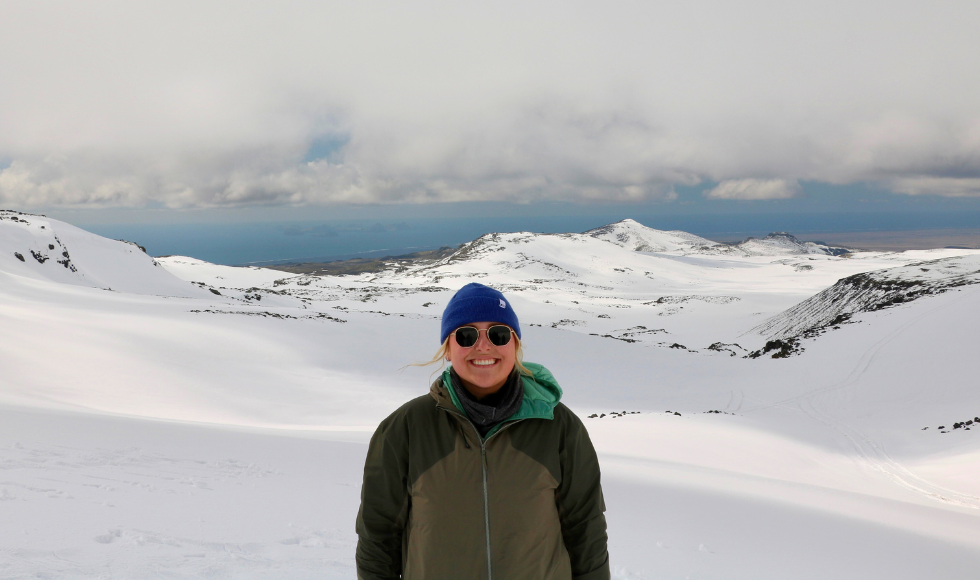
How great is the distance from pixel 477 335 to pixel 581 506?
1070mm

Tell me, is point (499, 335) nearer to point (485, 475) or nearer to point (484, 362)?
point (484, 362)

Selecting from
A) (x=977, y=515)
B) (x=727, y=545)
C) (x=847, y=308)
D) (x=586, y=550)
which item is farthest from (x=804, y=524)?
(x=847, y=308)

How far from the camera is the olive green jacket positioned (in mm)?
2465

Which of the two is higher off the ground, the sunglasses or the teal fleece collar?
the sunglasses

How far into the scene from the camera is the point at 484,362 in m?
2.52

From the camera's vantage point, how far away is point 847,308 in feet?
135

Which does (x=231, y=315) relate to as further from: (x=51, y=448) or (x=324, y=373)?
(x=51, y=448)

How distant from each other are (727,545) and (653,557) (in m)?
1.35

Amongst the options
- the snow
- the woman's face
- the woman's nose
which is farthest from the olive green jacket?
the snow

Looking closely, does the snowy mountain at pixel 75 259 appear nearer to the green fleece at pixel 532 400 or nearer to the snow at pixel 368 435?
the snow at pixel 368 435

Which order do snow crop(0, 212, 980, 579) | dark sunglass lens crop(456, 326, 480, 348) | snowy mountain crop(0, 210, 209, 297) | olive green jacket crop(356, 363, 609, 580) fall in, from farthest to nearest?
snowy mountain crop(0, 210, 209, 297) < snow crop(0, 212, 980, 579) < dark sunglass lens crop(456, 326, 480, 348) < olive green jacket crop(356, 363, 609, 580)

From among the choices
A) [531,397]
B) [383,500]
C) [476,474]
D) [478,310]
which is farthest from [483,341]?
[383,500]

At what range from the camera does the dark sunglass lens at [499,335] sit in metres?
2.56

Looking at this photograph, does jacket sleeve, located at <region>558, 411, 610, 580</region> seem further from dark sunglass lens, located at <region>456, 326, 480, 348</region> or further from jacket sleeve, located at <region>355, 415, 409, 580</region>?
jacket sleeve, located at <region>355, 415, 409, 580</region>
